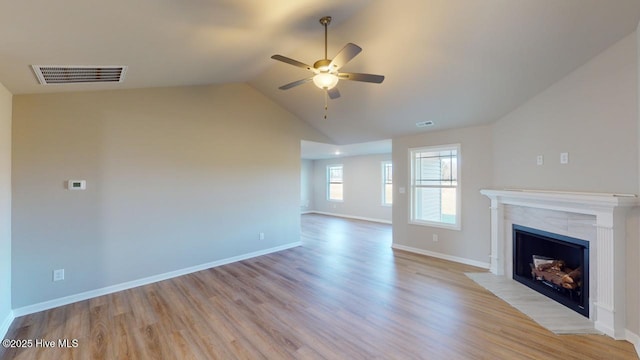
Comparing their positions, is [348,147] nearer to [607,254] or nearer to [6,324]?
[607,254]

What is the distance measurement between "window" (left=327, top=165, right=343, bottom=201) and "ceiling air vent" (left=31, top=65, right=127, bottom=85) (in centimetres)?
776

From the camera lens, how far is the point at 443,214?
4.98 metres

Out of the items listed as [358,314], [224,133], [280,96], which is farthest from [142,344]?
[280,96]

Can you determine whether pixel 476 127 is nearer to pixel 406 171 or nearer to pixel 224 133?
pixel 406 171

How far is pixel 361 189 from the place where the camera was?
9.24m

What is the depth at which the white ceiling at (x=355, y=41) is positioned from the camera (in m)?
1.96

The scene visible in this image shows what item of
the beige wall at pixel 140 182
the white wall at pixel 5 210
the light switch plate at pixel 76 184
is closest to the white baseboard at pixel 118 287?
the beige wall at pixel 140 182

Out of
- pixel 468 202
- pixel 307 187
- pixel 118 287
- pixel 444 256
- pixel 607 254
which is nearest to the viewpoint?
pixel 607 254

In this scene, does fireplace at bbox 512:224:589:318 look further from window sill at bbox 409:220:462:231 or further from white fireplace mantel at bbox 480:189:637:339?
window sill at bbox 409:220:462:231

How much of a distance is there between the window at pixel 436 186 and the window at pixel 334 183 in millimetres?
4868

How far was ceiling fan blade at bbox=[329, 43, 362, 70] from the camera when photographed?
7.00ft

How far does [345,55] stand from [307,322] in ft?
8.52

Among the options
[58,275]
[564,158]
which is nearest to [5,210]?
[58,275]

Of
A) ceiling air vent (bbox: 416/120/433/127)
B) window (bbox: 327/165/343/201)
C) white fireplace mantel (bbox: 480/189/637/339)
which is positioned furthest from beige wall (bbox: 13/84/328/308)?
window (bbox: 327/165/343/201)
